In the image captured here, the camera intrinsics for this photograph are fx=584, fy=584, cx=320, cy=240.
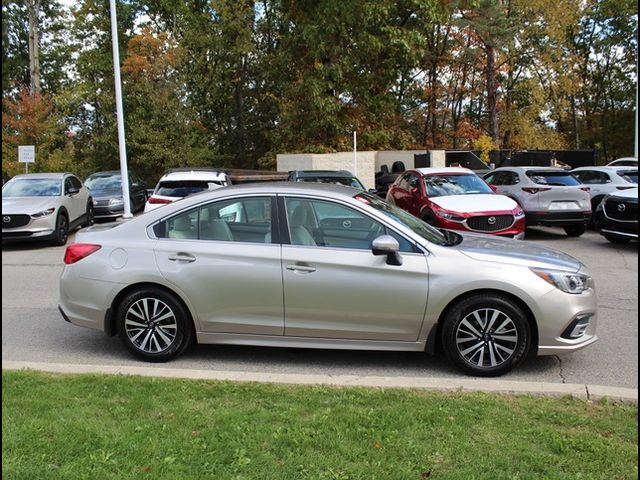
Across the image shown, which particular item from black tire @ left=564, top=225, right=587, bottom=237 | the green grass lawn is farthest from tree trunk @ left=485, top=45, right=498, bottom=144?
the green grass lawn

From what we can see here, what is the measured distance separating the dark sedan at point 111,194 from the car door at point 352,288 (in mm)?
14405

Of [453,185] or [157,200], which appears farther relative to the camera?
[453,185]

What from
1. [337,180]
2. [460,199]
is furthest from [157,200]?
[460,199]

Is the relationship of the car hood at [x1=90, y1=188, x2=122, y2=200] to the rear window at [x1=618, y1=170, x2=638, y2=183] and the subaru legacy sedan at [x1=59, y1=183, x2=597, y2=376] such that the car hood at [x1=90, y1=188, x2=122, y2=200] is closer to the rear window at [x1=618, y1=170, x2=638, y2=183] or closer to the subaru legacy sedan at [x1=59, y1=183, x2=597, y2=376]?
the subaru legacy sedan at [x1=59, y1=183, x2=597, y2=376]

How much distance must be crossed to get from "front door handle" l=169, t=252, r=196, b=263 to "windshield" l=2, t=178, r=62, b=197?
399 inches

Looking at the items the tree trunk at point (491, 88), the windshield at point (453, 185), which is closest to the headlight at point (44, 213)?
the windshield at point (453, 185)

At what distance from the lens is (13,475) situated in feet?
9.98

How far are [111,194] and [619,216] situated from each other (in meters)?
14.6

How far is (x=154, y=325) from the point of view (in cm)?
525

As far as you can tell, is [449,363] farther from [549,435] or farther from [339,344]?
[549,435]

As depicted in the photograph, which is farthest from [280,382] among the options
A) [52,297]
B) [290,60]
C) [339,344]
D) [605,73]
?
[605,73]

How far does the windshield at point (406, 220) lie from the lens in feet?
17.2

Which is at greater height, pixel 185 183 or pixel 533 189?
pixel 185 183

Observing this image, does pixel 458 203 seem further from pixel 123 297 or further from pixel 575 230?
pixel 123 297
